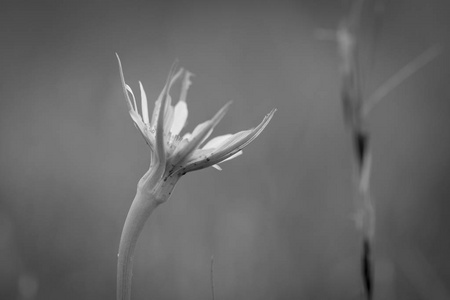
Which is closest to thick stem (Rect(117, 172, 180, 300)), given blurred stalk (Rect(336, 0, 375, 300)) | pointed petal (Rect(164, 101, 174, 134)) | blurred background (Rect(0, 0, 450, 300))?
pointed petal (Rect(164, 101, 174, 134))

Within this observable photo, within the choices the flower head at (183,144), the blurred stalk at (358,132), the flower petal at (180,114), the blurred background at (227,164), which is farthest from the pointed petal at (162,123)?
the blurred background at (227,164)

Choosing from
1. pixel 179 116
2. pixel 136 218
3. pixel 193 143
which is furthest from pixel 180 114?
pixel 136 218

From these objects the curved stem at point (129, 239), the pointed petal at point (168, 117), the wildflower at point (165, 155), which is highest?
the pointed petal at point (168, 117)

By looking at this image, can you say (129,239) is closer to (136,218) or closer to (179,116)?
(136,218)

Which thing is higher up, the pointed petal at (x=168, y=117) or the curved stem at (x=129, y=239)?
the pointed petal at (x=168, y=117)

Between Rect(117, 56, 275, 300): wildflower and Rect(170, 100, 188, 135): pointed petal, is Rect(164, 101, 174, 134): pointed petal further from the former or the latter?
Rect(170, 100, 188, 135): pointed petal

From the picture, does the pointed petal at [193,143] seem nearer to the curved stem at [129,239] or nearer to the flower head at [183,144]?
the flower head at [183,144]

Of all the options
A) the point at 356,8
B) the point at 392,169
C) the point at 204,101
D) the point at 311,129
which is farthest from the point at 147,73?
the point at 356,8
